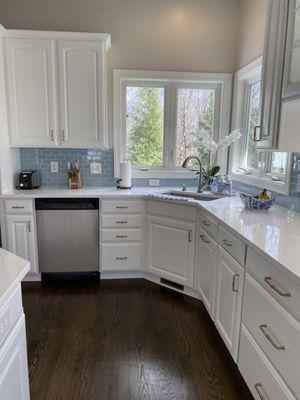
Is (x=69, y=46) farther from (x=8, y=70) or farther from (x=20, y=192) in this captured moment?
(x=20, y=192)

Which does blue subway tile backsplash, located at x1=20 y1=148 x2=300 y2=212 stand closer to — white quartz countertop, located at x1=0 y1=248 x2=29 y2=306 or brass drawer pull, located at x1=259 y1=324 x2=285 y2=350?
brass drawer pull, located at x1=259 y1=324 x2=285 y2=350

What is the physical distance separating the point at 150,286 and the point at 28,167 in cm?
181

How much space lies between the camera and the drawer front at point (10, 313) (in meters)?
0.92

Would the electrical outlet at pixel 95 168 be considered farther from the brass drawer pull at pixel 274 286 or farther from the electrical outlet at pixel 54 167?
the brass drawer pull at pixel 274 286

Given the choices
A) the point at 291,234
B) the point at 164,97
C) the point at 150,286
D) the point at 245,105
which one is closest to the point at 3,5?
the point at 164,97

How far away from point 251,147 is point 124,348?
7.20ft

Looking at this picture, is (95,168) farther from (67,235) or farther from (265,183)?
(265,183)

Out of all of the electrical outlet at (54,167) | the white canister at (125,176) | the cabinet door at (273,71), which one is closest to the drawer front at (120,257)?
the white canister at (125,176)

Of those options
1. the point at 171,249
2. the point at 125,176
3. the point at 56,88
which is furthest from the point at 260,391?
the point at 56,88

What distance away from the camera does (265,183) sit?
248cm

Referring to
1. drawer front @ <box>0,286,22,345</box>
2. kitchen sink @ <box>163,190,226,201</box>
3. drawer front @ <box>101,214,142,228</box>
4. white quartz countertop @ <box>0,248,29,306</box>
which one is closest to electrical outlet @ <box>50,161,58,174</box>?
drawer front @ <box>101,214,142,228</box>

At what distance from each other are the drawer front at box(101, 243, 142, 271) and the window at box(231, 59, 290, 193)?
1.30 meters

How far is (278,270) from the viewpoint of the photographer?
123cm

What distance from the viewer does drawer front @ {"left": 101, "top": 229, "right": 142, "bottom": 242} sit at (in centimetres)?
287
